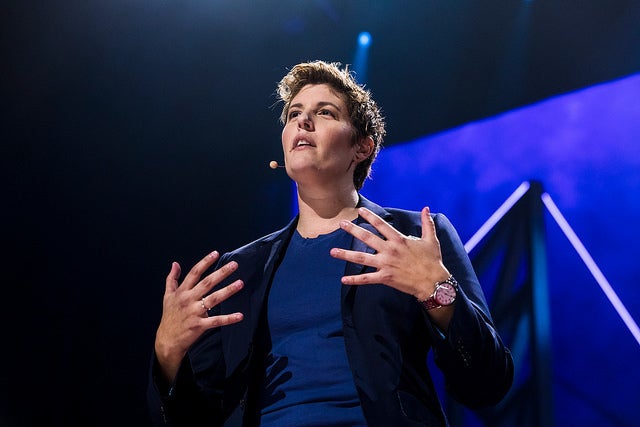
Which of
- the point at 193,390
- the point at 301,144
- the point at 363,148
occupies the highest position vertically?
the point at 363,148

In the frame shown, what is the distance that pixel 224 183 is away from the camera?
3.19 metres

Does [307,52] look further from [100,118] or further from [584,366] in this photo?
[584,366]

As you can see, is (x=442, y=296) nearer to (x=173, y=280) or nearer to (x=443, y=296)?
(x=443, y=296)

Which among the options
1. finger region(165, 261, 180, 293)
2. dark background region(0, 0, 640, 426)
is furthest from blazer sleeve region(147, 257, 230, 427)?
dark background region(0, 0, 640, 426)

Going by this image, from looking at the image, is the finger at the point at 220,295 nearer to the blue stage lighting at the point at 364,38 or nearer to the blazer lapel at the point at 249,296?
the blazer lapel at the point at 249,296

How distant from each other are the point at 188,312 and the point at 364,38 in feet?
6.84

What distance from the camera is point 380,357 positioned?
141cm

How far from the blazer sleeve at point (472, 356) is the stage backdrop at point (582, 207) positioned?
0.99 meters

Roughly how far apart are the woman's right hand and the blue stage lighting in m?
1.94

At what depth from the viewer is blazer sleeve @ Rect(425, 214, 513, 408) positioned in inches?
51.1

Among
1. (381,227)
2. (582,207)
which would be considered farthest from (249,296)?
(582,207)

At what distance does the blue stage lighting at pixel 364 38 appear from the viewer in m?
3.09

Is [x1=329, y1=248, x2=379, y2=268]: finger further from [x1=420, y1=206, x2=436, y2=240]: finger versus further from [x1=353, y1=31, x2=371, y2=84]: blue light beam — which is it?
[x1=353, y1=31, x2=371, y2=84]: blue light beam

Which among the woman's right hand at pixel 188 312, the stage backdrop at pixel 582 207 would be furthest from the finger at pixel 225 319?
the stage backdrop at pixel 582 207
